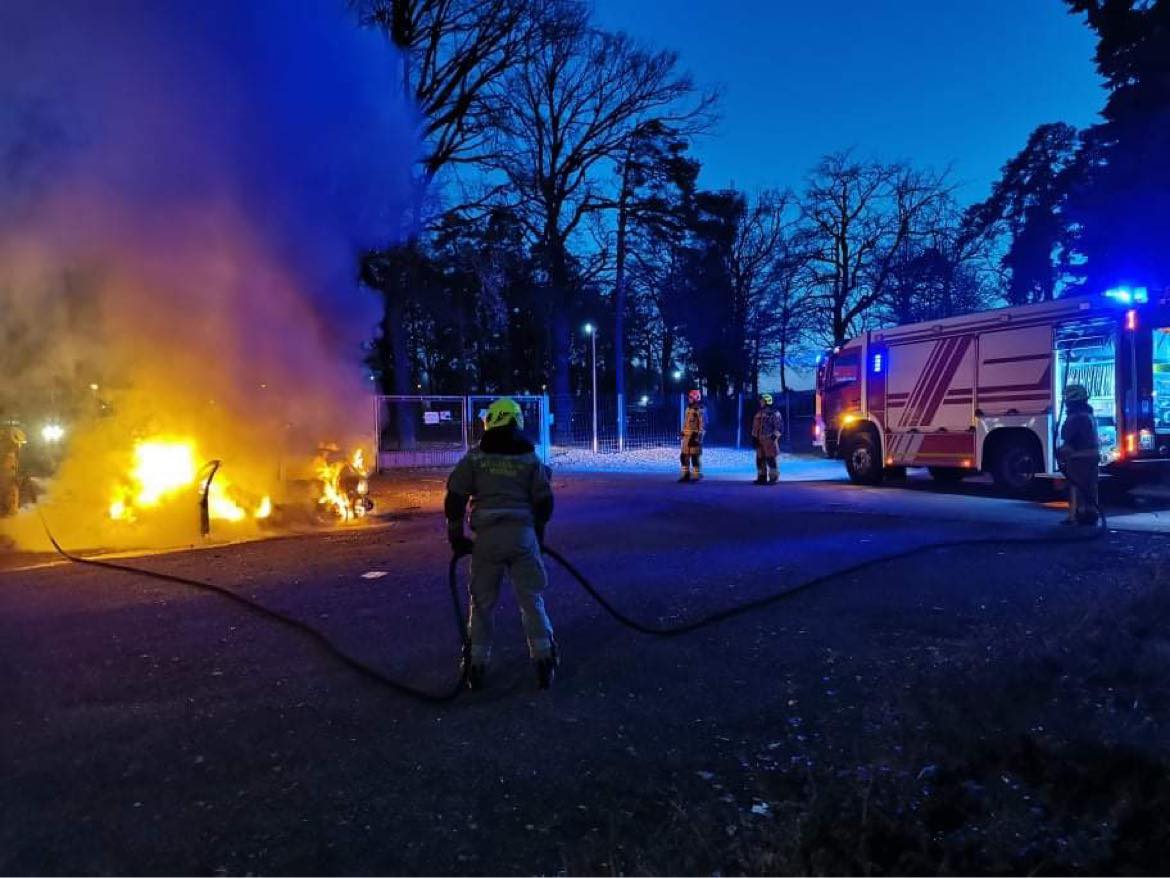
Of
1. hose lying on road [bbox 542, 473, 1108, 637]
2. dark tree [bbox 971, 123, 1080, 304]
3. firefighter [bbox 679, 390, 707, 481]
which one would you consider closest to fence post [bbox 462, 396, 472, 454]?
firefighter [bbox 679, 390, 707, 481]

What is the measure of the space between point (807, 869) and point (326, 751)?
7.05 ft

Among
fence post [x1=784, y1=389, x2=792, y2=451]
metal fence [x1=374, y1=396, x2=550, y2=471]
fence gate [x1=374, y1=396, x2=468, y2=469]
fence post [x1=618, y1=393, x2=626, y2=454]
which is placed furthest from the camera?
fence post [x1=784, y1=389, x2=792, y2=451]

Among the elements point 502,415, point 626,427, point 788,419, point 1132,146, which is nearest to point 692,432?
point 626,427

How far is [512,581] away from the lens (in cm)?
428

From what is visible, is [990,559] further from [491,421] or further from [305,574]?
[305,574]

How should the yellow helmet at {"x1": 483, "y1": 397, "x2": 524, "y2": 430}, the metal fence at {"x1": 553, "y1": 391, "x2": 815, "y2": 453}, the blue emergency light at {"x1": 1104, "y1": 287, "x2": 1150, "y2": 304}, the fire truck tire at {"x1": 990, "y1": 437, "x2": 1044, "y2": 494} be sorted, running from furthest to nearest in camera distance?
the metal fence at {"x1": 553, "y1": 391, "x2": 815, "y2": 453} < the fire truck tire at {"x1": 990, "y1": 437, "x2": 1044, "y2": 494} < the blue emergency light at {"x1": 1104, "y1": 287, "x2": 1150, "y2": 304} < the yellow helmet at {"x1": 483, "y1": 397, "x2": 524, "y2": 430}

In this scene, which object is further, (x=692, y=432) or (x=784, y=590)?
(x=692, y=432)

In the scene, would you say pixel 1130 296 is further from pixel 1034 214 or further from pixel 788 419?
pixel 1034 214

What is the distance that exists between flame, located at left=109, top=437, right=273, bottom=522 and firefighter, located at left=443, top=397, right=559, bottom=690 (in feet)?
22.3

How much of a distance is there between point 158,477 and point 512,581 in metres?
7.43

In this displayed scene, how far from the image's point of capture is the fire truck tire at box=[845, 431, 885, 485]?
14336 mm

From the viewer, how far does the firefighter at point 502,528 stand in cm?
428

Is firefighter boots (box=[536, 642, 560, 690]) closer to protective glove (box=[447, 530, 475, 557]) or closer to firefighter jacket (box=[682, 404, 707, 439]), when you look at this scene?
protective glove (box=[447, 530, 475, 557])

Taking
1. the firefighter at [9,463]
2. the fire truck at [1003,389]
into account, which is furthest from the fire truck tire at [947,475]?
the firefighter at [9,463]
